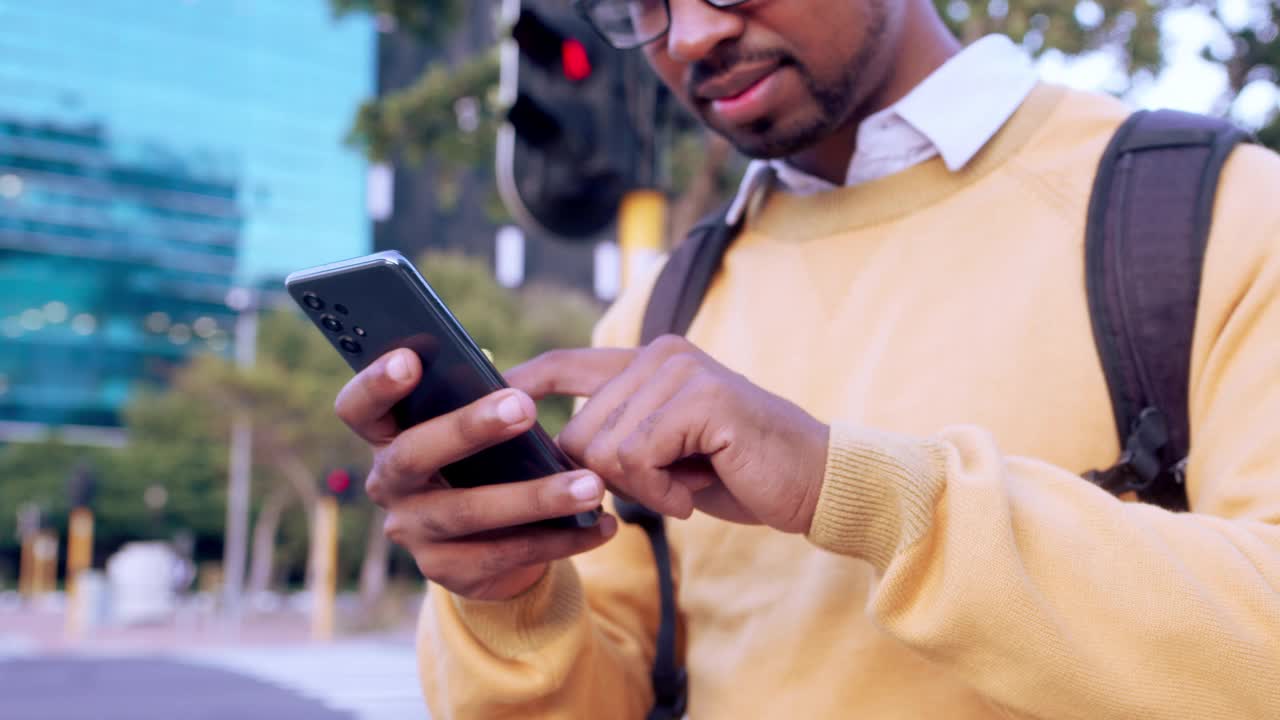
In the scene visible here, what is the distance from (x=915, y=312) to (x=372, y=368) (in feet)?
2.40

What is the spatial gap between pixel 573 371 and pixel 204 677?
16.4 metres

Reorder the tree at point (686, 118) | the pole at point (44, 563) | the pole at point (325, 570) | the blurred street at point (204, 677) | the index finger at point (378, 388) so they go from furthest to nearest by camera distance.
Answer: the pole at point (44, 563), the pole at point (325, 570), the blurred street at point (204, 677), the tree at point (686, 118), the index finger at point (378, 388)

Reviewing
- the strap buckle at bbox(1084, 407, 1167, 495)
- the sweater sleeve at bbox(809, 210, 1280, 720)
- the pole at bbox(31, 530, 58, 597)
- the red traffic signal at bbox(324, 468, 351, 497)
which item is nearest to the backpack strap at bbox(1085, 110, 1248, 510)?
the strap buckle at bbox(1084, 407, 1167, 495)

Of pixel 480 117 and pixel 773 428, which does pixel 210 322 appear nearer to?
pixel 480 117

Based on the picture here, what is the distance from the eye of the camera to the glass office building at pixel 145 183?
41812 millimetres

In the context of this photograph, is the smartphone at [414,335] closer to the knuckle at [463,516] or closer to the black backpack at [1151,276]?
Result: the knuckle at [463,516]

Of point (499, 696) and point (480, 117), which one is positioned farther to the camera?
point (480, 117)

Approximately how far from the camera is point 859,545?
3.55ft

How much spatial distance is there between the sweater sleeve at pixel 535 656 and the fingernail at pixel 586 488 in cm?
38

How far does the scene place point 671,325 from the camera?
5.79 ft

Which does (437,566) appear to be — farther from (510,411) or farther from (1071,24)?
(1071,24)

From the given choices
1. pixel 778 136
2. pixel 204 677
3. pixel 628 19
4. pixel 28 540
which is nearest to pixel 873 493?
pixel 778 136

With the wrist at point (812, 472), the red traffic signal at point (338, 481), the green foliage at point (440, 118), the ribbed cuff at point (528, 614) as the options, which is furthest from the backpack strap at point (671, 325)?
the green foliage at point (440, 118)

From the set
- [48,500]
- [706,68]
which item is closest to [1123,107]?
[706,68]
